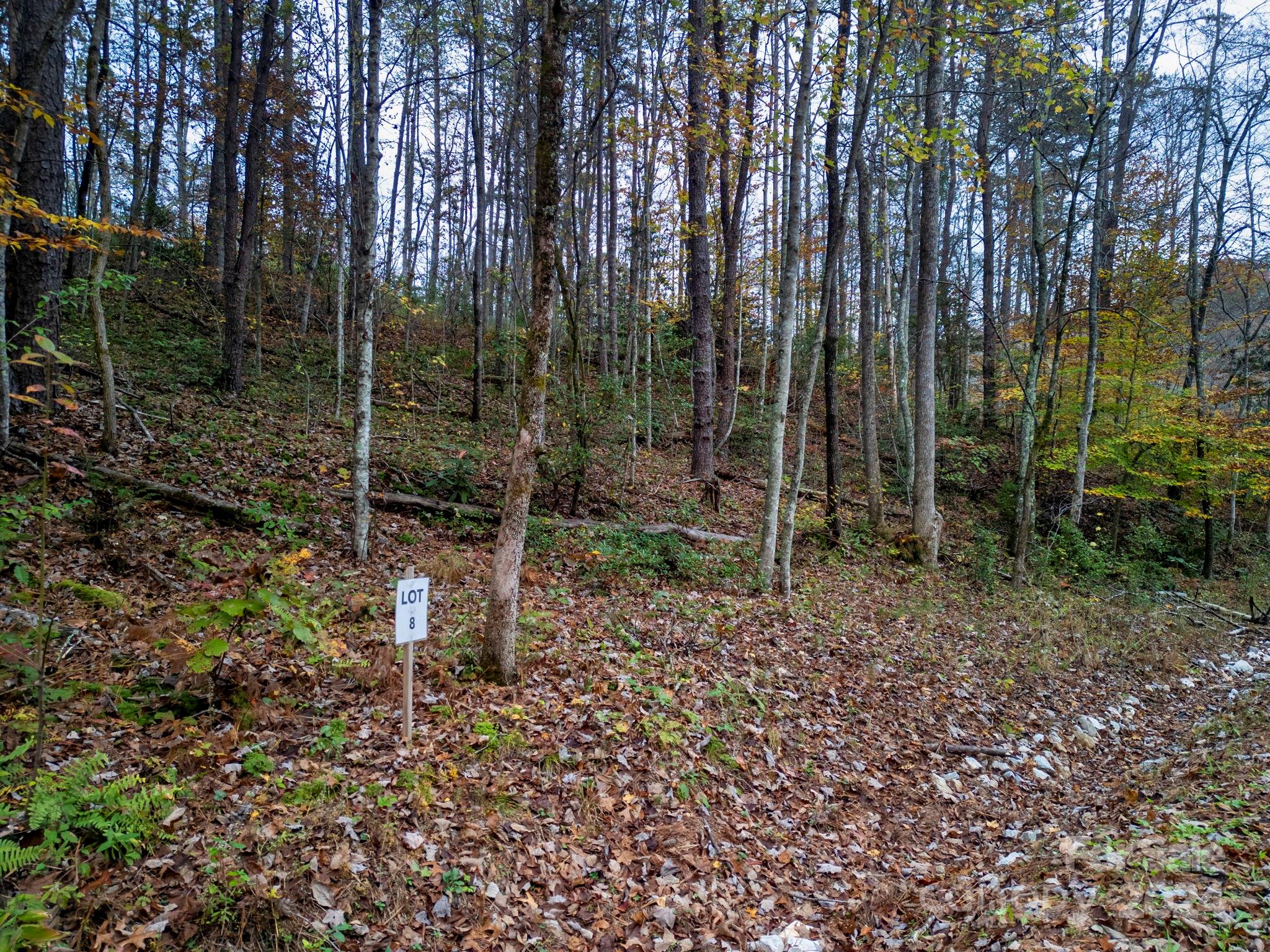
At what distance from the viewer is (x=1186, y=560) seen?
1623 cm

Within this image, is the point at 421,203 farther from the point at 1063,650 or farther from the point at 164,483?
the point at 1063,650

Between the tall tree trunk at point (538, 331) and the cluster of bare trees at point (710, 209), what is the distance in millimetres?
29

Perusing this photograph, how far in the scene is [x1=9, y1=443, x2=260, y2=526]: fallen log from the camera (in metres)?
7.36

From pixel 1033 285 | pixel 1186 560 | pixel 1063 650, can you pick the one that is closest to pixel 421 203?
pixel 1033 285

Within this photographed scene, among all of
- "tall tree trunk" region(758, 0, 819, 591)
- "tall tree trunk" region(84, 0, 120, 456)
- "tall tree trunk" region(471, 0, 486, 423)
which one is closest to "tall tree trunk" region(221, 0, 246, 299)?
"tall tree trunk" region(471, 0, 486, 423)

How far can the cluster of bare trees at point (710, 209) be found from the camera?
7699 millimetres

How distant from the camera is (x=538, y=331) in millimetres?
5031

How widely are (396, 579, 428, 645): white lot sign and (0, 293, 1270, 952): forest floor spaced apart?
2.19ft

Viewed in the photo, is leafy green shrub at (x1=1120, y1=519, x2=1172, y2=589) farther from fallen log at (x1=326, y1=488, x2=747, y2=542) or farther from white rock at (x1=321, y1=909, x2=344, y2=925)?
white rock at (x1=321, y1=909, x2=344, y2=925)

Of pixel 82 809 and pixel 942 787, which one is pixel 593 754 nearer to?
pixel 82 809

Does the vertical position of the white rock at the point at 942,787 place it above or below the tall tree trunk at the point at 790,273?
below

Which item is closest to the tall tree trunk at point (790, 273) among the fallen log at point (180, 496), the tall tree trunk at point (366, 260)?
the tall tree trunk at point (366, 260)

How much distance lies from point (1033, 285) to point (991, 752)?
20.2m

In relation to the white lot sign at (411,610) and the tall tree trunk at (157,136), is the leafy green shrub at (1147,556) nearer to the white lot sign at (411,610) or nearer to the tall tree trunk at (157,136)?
the white lot sign at (411,610)
